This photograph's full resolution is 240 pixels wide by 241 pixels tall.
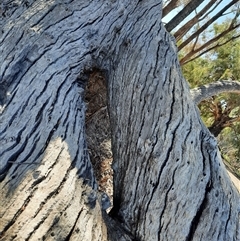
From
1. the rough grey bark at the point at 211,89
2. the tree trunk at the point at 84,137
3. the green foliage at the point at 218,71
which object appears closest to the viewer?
the tree trunk at the point at 84,137

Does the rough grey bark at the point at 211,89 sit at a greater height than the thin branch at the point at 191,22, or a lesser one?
lesser

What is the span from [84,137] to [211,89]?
4.69 feet

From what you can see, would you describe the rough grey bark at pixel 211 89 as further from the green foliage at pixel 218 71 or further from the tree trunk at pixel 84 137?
the green foliage at pixel 218 71

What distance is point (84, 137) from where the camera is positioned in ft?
3.72

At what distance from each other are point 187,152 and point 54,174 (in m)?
0.38

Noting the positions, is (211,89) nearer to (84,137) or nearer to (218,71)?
(84,137)

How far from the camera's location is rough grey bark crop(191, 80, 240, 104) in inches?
91.0

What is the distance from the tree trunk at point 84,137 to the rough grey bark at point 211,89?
0.98 m

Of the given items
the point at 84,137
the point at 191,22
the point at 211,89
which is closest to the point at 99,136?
the point at 84,137

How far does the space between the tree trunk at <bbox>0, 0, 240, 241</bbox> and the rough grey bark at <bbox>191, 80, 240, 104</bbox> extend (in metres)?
0.98

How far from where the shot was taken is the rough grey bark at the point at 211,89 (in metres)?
2.31

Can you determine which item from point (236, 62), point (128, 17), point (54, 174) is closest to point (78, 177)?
point (54, 174)

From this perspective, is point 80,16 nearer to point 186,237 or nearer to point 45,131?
point 45,131

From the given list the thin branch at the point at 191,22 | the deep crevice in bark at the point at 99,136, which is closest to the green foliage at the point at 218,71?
the thin branch at the point at 191,22
